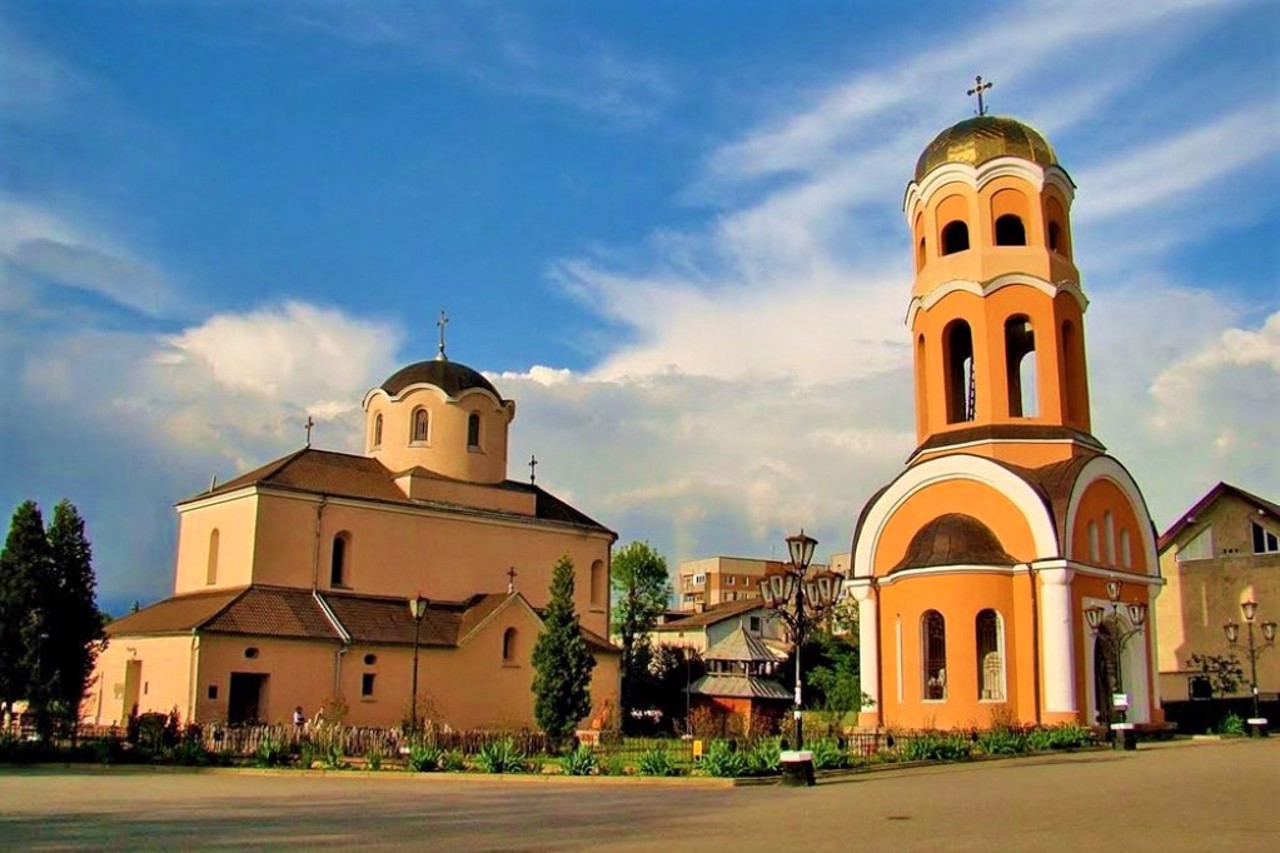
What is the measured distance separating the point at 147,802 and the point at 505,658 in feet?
75.7

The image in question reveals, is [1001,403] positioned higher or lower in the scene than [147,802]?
→ higher

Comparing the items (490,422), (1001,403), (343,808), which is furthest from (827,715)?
(343,808)

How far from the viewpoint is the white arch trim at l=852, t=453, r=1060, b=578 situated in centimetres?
3084

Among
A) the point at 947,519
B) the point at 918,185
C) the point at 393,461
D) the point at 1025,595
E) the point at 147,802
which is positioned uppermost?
the point at 918,185

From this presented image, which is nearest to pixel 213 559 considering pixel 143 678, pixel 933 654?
pixel 143 678

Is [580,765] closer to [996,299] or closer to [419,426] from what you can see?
[996,299]

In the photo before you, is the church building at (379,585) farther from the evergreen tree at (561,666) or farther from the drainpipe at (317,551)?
the evergreen tree at (561,666)

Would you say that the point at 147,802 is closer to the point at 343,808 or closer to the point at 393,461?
the point at 343,808

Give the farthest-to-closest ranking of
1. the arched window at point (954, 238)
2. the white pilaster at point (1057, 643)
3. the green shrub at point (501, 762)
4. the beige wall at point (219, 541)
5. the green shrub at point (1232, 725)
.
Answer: the beige wall at point (219, 541)
the arched window at point (954, 238)
the green shrub at point (1232, 725)
the white pilaster at point (1057, 643)
the green shrub at point (501, 762)

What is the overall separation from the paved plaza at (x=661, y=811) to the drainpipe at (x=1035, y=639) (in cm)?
867

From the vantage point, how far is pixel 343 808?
14.5m

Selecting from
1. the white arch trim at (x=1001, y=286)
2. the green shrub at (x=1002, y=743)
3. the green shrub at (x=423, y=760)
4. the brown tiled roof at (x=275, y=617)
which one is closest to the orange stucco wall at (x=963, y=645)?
the green shrub at (x=1002, y=743)

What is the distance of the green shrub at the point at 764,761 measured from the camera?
19.3 m

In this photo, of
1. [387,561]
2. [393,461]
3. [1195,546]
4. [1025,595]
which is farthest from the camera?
[1195,546]
